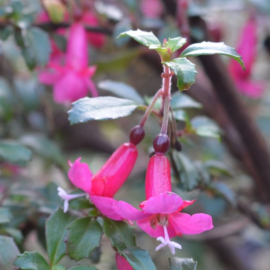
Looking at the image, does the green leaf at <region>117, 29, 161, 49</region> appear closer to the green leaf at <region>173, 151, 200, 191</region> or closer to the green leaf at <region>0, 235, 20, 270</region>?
the green leaf at <region>173, 151, 200, 191</region>

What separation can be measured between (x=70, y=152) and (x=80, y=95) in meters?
0.67

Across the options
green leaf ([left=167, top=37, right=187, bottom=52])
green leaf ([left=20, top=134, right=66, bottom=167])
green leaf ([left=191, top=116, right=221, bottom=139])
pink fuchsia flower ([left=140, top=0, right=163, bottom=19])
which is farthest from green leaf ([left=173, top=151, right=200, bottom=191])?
pink fuchsia flower ([left=140, top=0, right=163, bottom=19])

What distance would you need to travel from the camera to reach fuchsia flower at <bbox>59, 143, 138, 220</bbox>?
0.45 m

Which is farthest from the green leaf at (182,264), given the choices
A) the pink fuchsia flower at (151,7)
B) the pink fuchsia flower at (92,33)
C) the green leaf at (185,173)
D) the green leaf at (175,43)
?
the pink fuchsia flower at (151,7)

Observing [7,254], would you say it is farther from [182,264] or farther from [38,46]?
[38,46]

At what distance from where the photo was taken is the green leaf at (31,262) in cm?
43

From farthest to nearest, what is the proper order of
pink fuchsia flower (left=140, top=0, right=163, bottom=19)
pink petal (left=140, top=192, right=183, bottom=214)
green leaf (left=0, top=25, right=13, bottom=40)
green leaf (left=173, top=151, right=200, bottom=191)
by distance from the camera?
pink fuchsia flower (left=140, top=0, right=163, bottom=19), green leaf (left=0, top=25, right=13, bottom=40), green leaf (left=173, top=151, right=200, bottom=191), pink petal (left=140, top=192, right=183, bottom=214)

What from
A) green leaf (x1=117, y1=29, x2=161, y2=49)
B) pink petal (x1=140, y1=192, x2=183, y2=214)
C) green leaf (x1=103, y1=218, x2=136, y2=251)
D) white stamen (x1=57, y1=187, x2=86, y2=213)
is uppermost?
green leaf (x1=117, y1=29, x2=161, y2=49)

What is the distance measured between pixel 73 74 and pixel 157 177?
349mm

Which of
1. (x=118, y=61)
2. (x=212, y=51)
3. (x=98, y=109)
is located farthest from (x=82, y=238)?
(x=118, y=61)

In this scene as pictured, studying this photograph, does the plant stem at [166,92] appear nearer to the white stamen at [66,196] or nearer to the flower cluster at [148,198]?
the flower cluster at [148,198]

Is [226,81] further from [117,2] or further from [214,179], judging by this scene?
[117,2]

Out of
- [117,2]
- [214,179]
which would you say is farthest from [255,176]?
[117,2]

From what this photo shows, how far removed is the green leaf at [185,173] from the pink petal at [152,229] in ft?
0.34
